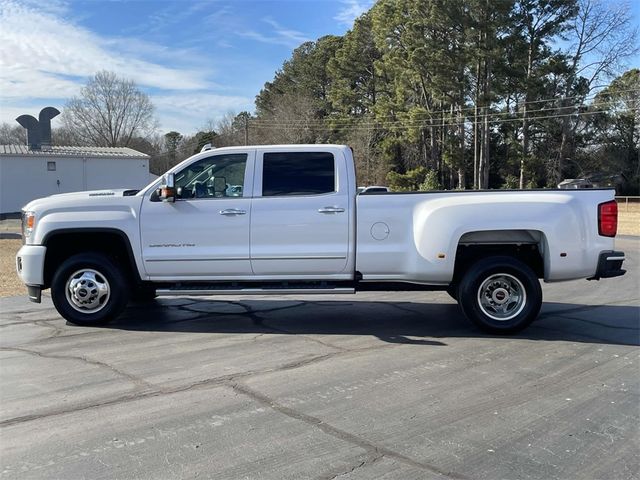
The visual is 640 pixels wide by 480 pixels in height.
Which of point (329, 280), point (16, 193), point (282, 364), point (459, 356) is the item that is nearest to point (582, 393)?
point (459, 356)

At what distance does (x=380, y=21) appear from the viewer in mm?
53438

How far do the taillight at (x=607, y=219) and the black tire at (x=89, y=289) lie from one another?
223 inches

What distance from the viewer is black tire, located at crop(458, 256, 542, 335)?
21.9ft

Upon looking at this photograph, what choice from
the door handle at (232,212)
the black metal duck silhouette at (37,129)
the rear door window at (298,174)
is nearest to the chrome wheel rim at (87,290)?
the door handle at (232,212)

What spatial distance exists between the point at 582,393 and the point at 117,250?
552cm

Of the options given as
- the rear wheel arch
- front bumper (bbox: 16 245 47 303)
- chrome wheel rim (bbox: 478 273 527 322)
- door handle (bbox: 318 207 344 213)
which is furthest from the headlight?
chrome wheel rim (bbox: 478 273 527 322)

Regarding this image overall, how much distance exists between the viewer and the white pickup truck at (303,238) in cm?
665

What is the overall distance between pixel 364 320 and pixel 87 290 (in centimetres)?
351

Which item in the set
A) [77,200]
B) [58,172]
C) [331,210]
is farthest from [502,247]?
[58,172]

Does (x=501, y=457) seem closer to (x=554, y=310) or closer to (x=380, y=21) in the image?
(x=554, y=310)

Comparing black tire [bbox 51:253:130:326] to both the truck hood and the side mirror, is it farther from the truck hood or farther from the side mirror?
the side mirror

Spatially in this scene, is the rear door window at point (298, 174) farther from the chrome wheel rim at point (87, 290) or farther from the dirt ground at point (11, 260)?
the dirt ground at point (11, 260)

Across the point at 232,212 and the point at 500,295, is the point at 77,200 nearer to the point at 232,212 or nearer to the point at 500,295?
the point at 232,212

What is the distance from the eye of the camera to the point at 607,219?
666 centimetres
